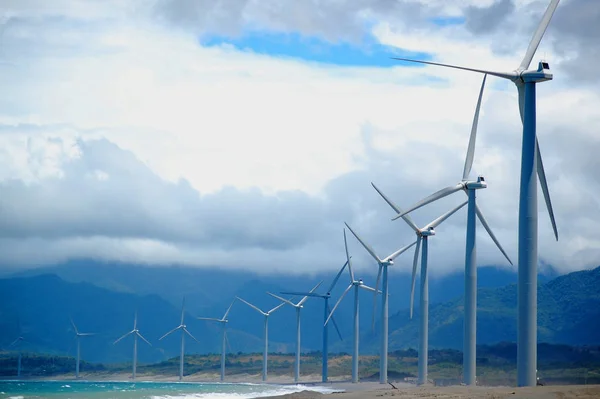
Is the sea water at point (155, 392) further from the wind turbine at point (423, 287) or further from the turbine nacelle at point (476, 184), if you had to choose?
the turbine nacelle at point (476, 184)

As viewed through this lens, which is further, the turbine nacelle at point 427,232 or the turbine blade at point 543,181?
the turbine nacelle at point 427,232

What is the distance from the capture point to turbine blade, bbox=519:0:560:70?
165 ft

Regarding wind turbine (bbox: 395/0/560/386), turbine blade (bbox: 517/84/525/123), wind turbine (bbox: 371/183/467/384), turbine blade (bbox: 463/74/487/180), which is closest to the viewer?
wind turbine (bbox: 395/0/560/386)

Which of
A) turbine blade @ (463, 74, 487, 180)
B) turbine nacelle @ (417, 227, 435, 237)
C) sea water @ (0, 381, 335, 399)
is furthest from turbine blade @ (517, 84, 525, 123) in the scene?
sea water @ (0, 381, 335, 399)

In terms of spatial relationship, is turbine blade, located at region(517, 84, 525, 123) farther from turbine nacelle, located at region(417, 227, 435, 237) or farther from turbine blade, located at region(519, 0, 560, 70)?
turbine nacelle, located at region(417, 227, 435, 237)

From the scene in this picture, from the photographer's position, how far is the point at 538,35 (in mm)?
51750

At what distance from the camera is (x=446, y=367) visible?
199625 mm

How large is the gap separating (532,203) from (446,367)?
6219 inches

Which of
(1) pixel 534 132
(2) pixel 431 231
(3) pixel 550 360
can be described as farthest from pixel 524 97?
(3) pixel 550 360

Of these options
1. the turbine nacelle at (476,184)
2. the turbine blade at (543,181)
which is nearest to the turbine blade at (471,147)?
the turbine nacelle at (476,184)

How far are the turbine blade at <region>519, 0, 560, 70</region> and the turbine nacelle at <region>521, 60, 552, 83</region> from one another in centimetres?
122

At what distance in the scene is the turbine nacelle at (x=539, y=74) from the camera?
48406 millimetres

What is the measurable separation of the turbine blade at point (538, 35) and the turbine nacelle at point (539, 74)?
4.00 ft

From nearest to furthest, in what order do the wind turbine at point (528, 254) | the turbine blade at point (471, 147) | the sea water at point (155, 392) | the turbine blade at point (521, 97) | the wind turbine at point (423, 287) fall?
1. the wind turbine at point (528, 254)
2. the turbine blade at point (521, 97)
3. the turbine blade at point (471, 147)
4. the wind turbine at point (423, 287)
5. the sea water at point (155, 392)
